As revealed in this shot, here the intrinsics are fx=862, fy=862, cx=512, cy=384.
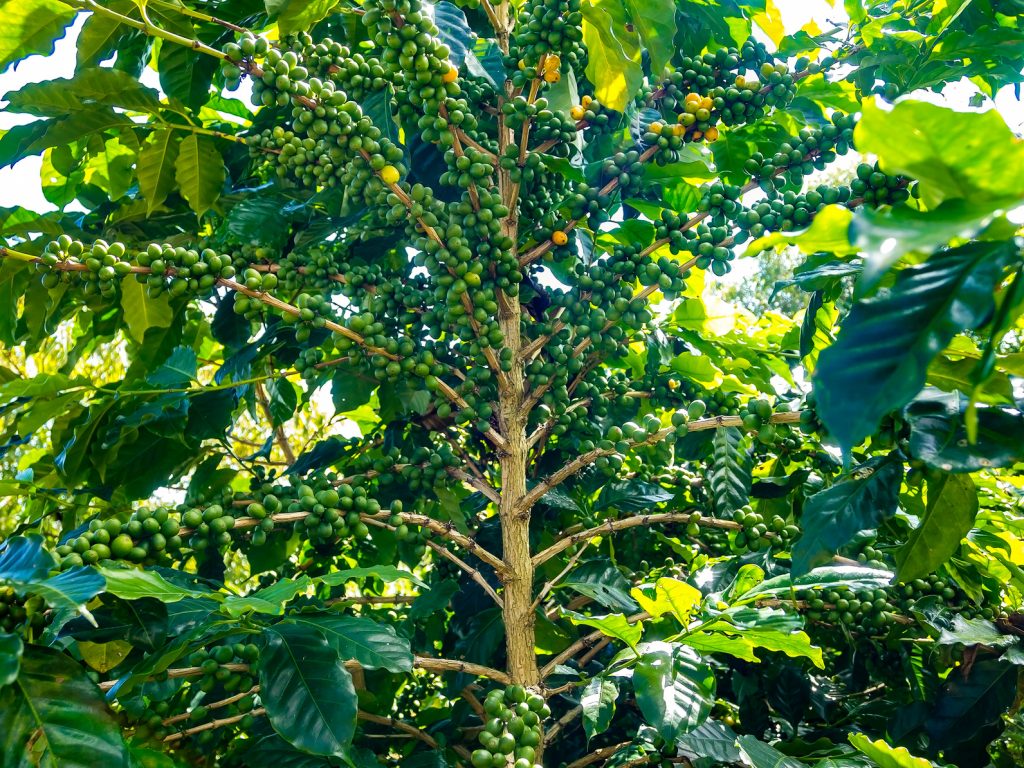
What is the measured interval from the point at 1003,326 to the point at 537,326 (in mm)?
1550

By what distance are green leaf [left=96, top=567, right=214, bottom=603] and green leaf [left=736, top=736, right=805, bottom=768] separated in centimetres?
111

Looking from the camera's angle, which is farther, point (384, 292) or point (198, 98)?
point (198, 98)

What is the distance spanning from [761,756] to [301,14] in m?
1.88

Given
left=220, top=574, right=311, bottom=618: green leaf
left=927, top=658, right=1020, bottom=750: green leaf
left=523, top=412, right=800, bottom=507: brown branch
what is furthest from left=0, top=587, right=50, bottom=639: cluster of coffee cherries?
left=927, top=658, right=1020, bottom=750: green leaf

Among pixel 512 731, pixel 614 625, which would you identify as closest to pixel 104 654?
pixel 512 731

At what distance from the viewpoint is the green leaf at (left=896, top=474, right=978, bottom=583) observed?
1.49m

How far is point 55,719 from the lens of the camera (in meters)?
1.34

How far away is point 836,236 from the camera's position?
112 centimetres

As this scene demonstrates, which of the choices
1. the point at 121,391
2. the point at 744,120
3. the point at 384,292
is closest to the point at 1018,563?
the point at 744,120

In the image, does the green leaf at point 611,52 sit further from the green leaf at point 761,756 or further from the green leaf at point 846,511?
the green leaf at point 761,756

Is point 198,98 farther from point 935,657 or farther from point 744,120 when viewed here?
point 935,657

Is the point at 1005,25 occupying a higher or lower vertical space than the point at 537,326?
higher

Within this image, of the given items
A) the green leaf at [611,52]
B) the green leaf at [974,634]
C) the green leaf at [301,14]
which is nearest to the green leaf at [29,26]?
the green leaf at [301,14]

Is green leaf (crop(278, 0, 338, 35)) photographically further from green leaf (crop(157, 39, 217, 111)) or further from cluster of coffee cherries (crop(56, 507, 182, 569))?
cluster of coffee cherries (crop(56, 507, 182, 569))
